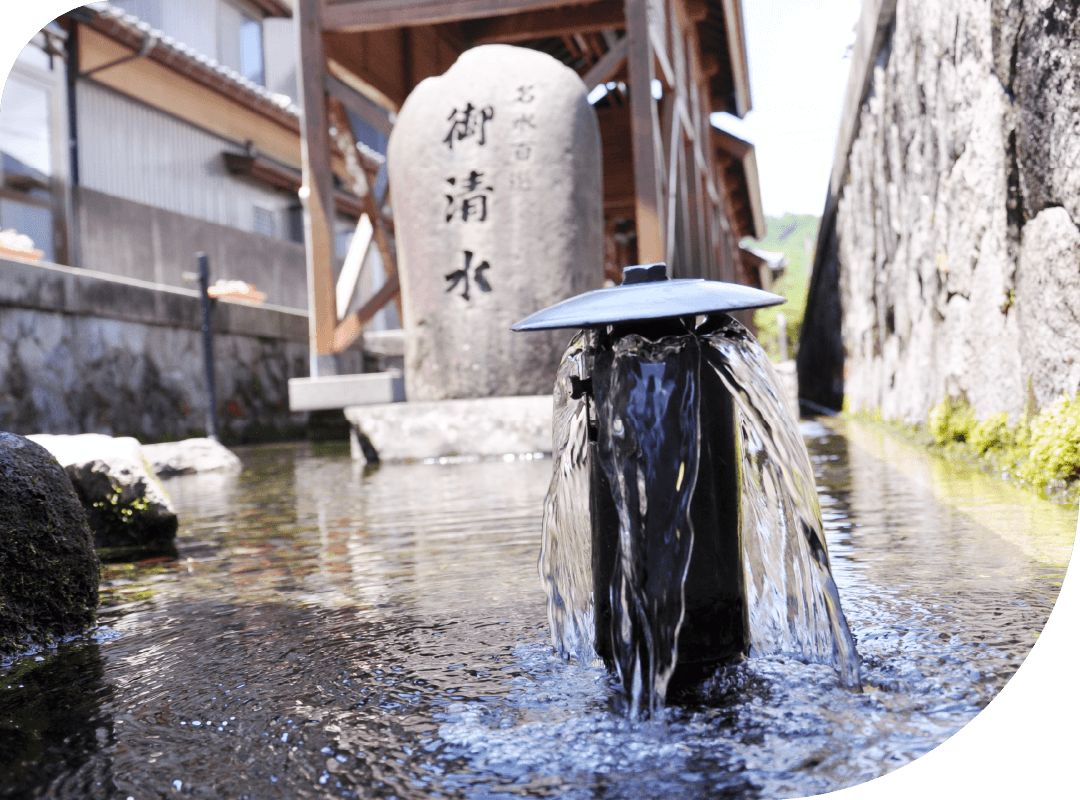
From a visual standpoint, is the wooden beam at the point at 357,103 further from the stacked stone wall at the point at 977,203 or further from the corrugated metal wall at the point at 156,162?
the corrugated metal wall at the point at 156,162

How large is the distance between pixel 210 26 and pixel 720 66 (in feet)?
29.6

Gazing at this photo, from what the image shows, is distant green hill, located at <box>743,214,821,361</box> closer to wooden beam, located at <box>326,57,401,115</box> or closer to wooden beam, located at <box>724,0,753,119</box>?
wooden beam, located at <box>724,0,753,119</box>

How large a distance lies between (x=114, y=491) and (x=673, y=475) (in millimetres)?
2649

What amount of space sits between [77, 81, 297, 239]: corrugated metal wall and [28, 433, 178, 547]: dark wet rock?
9.87 metres

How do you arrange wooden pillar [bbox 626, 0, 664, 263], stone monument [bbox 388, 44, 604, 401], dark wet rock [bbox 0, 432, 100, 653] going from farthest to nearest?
wooden pillar [bbox 626, 0, 664, 263] → stone monument [bbox 388, 44, 604, 401] → dark wet rock [bbox 0, 432, 100, 653]

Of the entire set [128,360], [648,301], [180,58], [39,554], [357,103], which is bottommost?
[39,554]

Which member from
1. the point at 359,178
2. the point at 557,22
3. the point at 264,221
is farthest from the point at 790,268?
the point at 359,178

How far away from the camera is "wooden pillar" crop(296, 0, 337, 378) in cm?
806

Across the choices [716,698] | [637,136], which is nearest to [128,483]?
[716,698]

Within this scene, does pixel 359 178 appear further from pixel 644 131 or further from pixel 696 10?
pixel 696 10

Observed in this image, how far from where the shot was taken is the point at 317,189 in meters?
8.07

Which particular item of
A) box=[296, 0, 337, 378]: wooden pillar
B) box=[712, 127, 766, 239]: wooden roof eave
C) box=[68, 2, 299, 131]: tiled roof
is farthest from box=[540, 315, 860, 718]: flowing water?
box=[712, 127, 766, 239]: wooden roof eave

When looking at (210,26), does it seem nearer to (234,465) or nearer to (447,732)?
(234,465)

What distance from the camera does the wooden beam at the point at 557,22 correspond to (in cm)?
884
